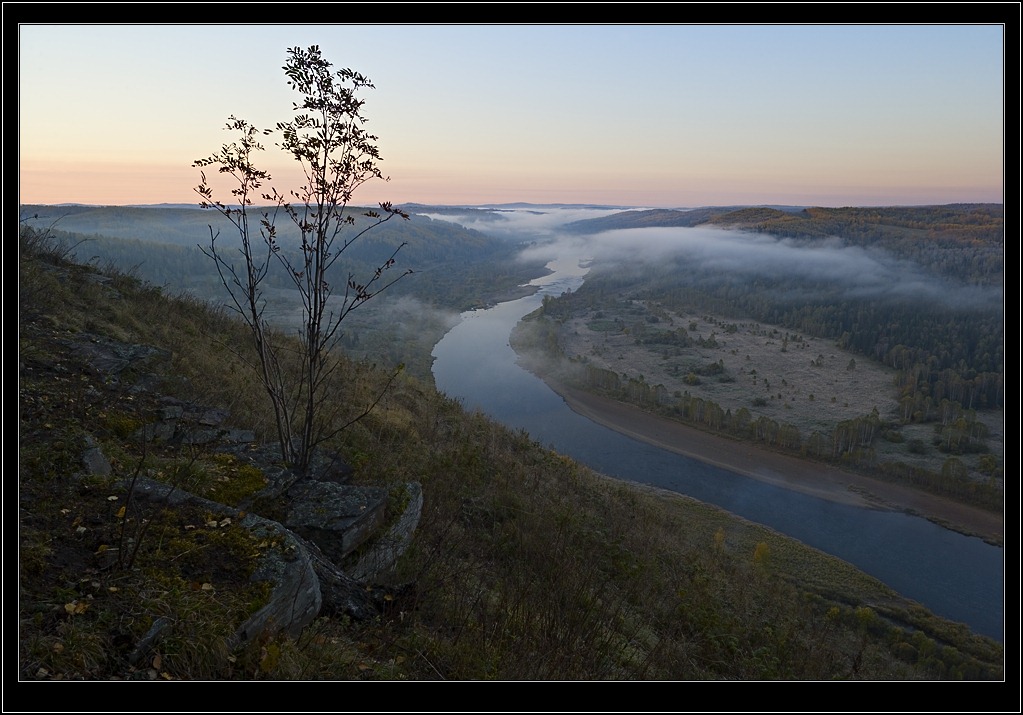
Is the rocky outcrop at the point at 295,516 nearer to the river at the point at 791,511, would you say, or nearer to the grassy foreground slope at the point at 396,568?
the grassy foreground slope at the point at 396,568

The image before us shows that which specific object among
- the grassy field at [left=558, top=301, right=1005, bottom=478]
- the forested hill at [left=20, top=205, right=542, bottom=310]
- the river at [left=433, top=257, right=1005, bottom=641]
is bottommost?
the river at [left=433, top=257, right=1005, bottom=641]

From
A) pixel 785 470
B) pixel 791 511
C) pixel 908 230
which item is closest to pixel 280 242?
pixel 791 511

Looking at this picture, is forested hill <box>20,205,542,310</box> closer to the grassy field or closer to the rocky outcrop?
the rocky outcrop

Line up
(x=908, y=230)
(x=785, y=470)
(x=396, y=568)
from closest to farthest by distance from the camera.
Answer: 1. (x=396, y=568)
2. (x=785, y=470)
3. (x=908, y=230)

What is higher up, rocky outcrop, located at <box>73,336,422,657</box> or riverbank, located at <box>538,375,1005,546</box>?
rocky outcrop, located at <box>73,336,422,657</box>

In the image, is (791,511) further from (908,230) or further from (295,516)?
(908,230)

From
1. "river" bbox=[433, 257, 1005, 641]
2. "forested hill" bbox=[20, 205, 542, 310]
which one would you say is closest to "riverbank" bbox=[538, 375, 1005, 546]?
"river" bbox=[433, 257, 1005, 641]

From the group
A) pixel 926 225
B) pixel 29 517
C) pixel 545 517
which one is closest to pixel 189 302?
pixel 545 517

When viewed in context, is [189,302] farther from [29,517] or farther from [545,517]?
[29,517]
